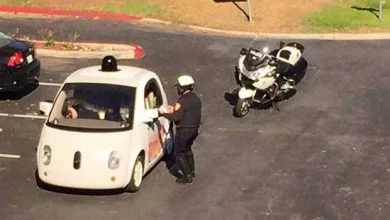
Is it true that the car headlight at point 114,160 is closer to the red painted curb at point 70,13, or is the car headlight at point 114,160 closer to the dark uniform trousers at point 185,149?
the dark uniform trousers at point 185,149

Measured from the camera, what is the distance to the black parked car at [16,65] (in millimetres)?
16703

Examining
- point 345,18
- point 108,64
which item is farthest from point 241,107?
point 345,18

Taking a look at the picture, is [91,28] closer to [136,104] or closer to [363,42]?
[363,42]

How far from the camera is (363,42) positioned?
74.6 ft

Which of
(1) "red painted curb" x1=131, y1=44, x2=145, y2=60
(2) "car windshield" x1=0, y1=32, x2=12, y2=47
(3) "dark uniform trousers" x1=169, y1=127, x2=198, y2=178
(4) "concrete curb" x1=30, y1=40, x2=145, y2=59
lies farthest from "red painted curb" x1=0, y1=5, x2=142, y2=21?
(3) "dark uniform trousers" x1=169, y1=127, x2=198, y2=178

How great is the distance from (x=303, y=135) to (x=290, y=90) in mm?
2512

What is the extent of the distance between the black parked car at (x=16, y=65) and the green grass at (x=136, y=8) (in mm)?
8200

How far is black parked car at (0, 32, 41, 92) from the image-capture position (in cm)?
1670

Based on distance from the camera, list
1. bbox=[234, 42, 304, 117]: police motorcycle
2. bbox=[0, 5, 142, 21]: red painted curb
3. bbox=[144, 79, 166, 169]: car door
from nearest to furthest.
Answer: bbox=[144, 79, 166, 169]: car door, bbox=[234, 42, 304, 117]: police motorcycle, bbox=[0, 5, 142, 21]: red painted curb

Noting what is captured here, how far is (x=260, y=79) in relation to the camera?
16656 mm

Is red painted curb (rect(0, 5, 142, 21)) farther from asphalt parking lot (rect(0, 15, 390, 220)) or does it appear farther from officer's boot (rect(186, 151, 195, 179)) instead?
officer's boot (rect(186, 151, 195, 179))

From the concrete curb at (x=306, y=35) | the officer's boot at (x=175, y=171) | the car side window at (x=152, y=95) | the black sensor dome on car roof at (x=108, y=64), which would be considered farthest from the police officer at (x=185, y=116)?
the concrete curb at (x=306, y=35)

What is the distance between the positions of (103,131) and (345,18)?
13.8 meters

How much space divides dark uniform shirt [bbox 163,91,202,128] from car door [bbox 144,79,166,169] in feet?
1.91
